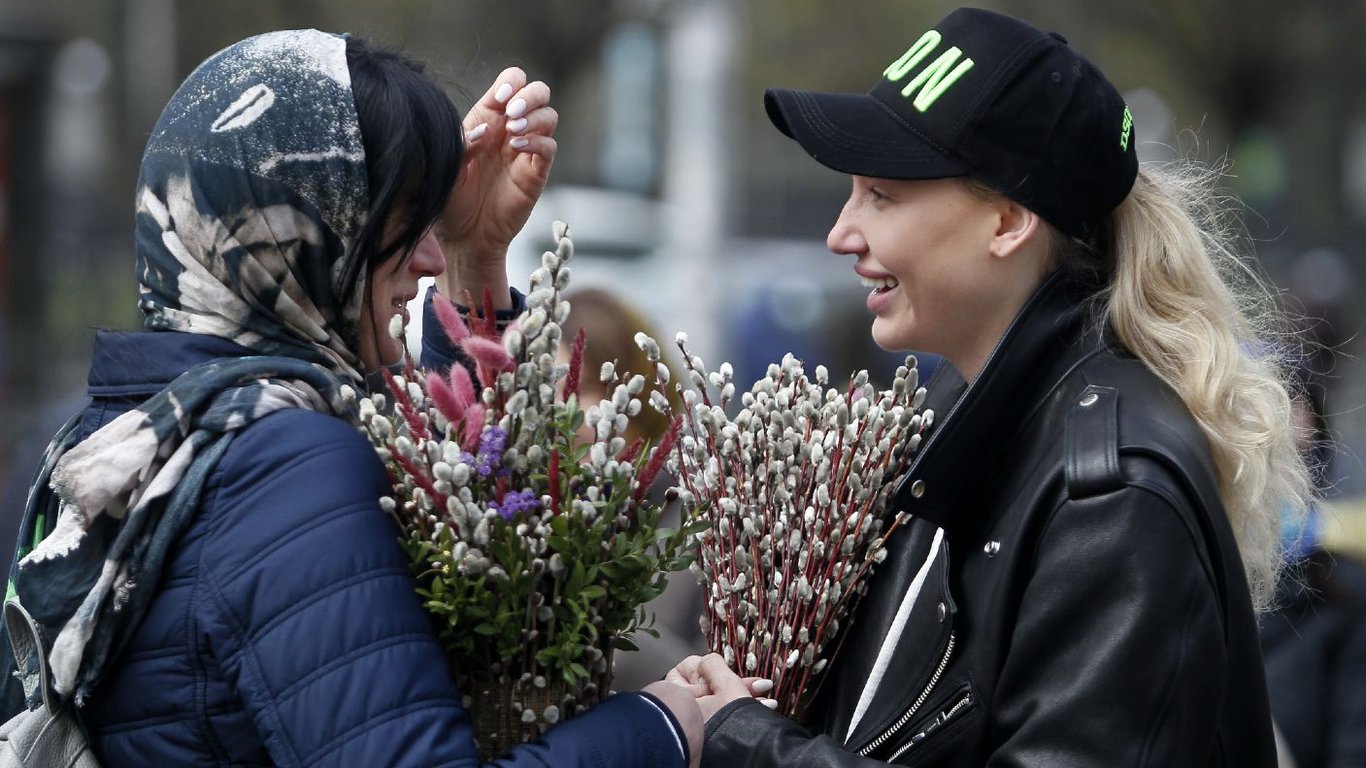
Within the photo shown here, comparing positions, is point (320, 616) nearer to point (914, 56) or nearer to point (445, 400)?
point (445, 400)

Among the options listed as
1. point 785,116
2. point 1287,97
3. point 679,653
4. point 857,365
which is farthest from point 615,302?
point 1287,97

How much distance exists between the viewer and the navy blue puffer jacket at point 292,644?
75.0 inches

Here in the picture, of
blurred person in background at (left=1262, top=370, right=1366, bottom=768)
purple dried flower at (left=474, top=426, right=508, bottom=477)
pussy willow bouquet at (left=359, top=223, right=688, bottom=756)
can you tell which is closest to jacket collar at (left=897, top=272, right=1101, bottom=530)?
pussy willow bouquet at (left=359, top=223, right=688, bottom=756)

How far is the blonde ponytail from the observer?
2.42m

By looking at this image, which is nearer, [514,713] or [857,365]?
[514,713]

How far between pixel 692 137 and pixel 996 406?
408 inches

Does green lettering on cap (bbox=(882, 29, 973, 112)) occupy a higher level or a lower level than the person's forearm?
higher

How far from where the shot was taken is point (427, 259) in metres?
2.39

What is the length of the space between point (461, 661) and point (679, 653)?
148cm

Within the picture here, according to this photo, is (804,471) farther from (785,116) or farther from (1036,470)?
(785,116)

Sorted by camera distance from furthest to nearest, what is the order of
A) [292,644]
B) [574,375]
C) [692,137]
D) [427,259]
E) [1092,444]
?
1. [692,137]
2. [427,259]
3. [1092,444]
4. [574,375]
5. [292,644]

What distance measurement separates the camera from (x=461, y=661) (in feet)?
7.06

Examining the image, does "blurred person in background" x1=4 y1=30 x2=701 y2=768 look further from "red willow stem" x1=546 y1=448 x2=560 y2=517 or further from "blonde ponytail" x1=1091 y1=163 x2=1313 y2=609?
"blonde ponytail" x1=1091 y1=163 x2=1313 y2=609

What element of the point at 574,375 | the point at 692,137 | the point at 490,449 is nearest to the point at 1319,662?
the point at 574,375
